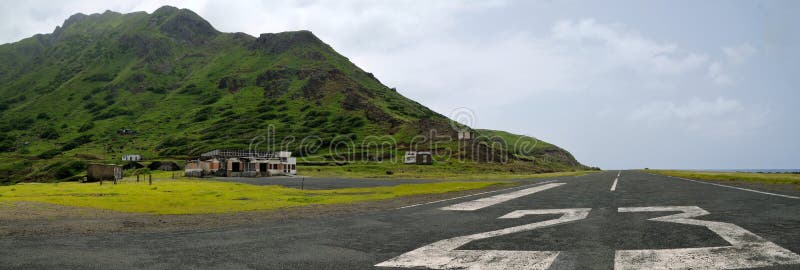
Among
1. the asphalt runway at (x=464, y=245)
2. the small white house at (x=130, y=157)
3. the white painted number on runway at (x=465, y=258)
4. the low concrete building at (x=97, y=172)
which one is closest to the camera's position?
the white painted number on runway at (x=465, y=258)

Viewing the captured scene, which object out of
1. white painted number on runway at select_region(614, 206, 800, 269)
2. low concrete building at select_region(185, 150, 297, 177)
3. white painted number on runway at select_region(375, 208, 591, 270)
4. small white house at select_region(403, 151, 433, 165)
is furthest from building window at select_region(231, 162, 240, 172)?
white painted number on runway at select_region(614, 206, 800, 269)

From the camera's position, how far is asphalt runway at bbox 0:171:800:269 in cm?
775

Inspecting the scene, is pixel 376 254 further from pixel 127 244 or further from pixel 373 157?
pixel 373 157

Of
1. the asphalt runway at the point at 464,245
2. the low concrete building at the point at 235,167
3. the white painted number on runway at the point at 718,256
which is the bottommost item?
the low concrete building at the point at 235,167

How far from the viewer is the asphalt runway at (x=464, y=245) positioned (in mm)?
7754

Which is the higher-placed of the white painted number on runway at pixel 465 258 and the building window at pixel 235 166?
the white painted number on runway at pixel 465 258

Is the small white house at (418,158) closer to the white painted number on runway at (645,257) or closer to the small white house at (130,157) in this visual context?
the small white house at (130,157)

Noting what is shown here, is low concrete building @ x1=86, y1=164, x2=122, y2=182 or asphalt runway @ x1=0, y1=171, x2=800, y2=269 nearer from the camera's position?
asphalt runway @ x1=0, y1=171, x2=800, y2=269

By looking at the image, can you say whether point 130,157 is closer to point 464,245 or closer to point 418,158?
point 418,158

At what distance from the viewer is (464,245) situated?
9617 mm

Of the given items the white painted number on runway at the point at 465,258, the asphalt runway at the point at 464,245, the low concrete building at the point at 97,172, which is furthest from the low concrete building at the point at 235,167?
the white painted number on runway at the point at 465,258

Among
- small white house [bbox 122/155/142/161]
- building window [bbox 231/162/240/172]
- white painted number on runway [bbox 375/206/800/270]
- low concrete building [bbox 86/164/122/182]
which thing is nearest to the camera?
white painted number on runway [bbox 375/206/800/270]

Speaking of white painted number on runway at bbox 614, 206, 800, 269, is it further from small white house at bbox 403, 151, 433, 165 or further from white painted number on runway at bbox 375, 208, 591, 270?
small white house at bbox 403, 151, 433, 165

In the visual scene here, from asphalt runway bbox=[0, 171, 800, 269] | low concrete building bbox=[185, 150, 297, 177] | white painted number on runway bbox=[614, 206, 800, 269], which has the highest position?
white painted number on runway bbox=[614, 206, 800, 269]
